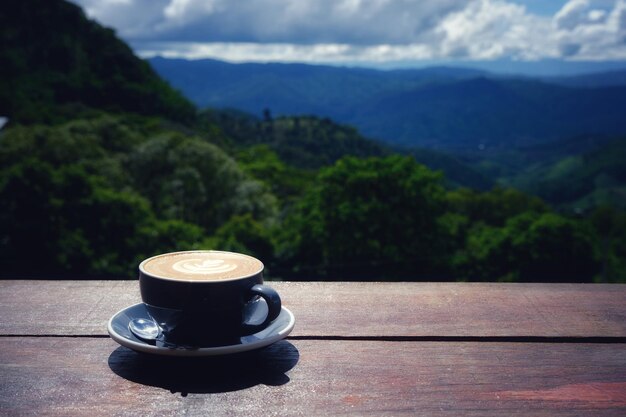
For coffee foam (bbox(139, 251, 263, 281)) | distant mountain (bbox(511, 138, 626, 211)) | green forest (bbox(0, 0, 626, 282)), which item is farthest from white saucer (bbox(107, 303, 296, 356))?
distant mountain (bbox(511, 138, 626, 211))

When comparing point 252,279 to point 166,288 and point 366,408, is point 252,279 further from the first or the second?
point 366,408

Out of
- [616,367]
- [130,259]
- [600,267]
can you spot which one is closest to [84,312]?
[616,367]

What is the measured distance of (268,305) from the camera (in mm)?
1233

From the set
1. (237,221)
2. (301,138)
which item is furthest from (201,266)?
(301,138)

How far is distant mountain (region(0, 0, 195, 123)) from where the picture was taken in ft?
217

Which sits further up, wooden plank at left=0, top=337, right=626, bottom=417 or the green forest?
wooden plank at left=0, top=337, right=626, bottom=417

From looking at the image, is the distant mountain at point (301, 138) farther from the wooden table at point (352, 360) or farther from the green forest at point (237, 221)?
the wooden table at point (352, 360)

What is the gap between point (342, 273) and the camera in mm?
23328

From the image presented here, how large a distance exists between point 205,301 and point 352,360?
0.32 m

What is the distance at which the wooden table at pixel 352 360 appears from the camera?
107 centimetres

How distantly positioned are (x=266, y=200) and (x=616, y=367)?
33.7 meters

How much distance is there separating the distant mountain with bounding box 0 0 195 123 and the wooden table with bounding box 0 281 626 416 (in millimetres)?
65234

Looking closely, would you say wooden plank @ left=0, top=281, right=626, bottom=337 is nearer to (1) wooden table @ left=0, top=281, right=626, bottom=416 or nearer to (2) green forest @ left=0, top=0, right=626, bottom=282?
(1) wooden table @ left=0, top=281, right=626, bottom=416

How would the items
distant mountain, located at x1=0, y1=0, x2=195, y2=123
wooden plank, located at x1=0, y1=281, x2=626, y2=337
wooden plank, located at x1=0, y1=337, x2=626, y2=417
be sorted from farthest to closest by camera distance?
distant mountain, located at x1=0, y1=0, x2=195, y2=123 → wooden plank, located at x1=0, y1=281, x2=626, y2=337 → wooden plank, located at x1=0, y1=337, x2=626, y2=417
